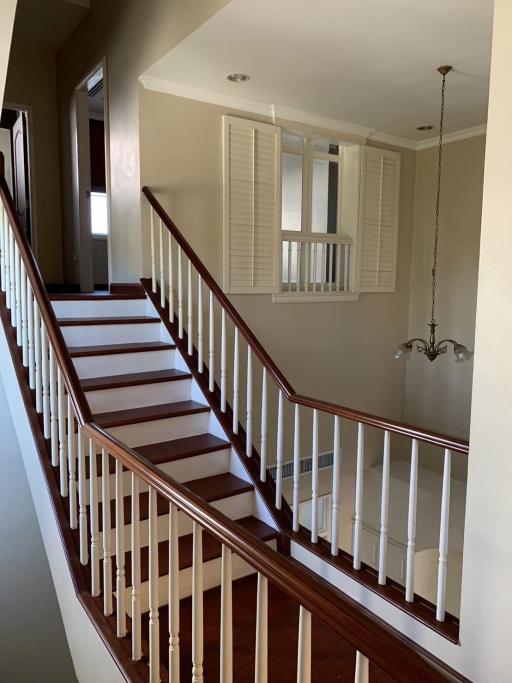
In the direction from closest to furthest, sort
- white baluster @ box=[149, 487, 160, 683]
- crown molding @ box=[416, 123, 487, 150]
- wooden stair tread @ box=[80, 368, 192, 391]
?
white baluster @ box=[149, 487, 160, 683]
wooden stair tread @ box=[80, 368, 192, 391]
crown molding @ box=[416, 123, 487, 150]

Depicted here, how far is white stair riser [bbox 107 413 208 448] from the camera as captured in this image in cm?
297

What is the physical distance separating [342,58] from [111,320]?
7.90 ft

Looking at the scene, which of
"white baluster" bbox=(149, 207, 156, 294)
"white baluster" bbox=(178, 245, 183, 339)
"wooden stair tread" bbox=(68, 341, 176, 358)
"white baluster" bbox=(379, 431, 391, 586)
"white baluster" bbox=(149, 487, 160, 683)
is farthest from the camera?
"white baluster" bbox=(149, 207, 156, 294)

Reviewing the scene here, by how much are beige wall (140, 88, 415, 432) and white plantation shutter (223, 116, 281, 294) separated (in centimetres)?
9

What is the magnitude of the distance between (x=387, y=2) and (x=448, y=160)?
280 centimetres

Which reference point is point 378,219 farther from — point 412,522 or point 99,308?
point 412,522

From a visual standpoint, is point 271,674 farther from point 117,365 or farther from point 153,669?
point 117,365

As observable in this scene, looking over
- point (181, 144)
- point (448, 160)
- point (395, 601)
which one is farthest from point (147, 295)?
point (448, 160)

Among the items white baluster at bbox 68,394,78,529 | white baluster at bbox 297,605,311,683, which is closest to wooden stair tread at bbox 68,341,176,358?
white baluster at bbox 68,394,78,529

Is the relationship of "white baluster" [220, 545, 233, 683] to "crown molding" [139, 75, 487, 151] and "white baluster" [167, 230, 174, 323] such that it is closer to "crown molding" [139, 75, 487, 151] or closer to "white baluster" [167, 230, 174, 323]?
"white baluster" [167, 230, 174, 323]

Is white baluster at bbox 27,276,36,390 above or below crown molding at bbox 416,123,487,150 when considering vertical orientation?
below

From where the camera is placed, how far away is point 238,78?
3695 mm

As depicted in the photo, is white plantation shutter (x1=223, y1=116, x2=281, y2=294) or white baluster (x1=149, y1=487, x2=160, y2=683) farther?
white plantation shutter (x1=223, y1=116, x2=281, y2=294)

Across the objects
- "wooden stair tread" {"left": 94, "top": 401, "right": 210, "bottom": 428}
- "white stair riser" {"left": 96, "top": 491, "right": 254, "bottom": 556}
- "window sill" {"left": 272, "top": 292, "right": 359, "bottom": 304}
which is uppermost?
"window sill" {"left": 272, "top": 292, "right": 359, "bottom": 304}
